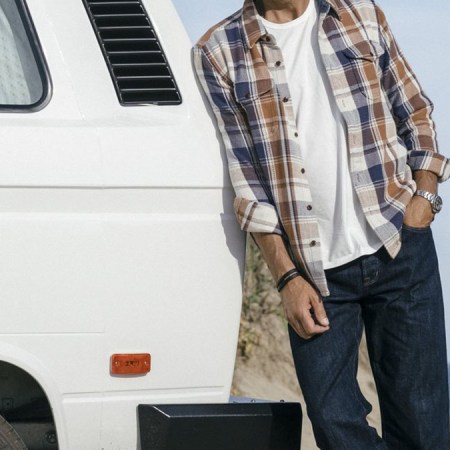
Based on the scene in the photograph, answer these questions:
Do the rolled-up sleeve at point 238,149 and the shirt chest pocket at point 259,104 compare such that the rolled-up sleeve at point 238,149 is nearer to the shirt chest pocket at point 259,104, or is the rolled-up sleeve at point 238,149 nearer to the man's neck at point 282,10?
the shirt chest pocket at point 259,104

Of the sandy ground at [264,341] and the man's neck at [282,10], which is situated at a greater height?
the man's neck at [282,10]

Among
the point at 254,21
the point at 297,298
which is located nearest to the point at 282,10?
the point at 254,21

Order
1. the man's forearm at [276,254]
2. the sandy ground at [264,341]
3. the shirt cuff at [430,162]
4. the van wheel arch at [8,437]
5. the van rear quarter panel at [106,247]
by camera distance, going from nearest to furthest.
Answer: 1. the van rear quarter panel at [106,247]
2. the van wheel arch at [8,437]
3. the man's forearm at [276,254]
4. the shirt cuff at [430,162]
5. the sandy ground at [264,341]

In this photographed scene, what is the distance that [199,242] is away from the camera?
316 cm

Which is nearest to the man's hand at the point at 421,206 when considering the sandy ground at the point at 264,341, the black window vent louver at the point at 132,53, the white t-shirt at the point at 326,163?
the white t-shirt at the point at 326,163

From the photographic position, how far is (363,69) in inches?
128

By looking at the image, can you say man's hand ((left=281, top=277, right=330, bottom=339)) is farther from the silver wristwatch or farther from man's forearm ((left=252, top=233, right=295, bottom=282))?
the silver wristwatch

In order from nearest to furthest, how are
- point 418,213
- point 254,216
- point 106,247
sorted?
point 106,247
point 254,216
point 418,213

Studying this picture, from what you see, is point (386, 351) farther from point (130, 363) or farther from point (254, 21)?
point (254, 21)

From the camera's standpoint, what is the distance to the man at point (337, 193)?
A: 3.20m

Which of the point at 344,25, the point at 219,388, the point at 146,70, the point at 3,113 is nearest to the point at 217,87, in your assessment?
the point at 146,70

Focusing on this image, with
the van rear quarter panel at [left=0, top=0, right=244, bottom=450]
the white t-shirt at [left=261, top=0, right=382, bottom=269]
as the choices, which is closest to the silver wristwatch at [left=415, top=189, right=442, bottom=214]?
the white t-shirt at [left=261, top=0, right=382, bottom=269]

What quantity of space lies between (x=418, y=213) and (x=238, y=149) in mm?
568

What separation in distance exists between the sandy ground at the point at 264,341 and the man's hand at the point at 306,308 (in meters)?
3.56
